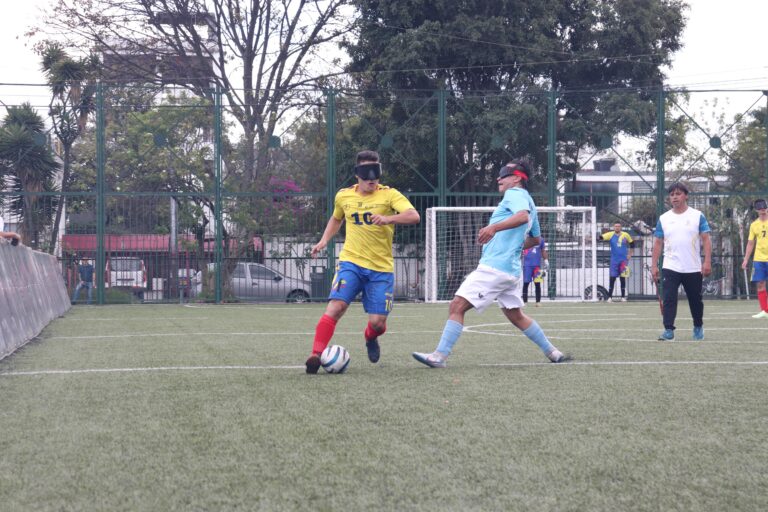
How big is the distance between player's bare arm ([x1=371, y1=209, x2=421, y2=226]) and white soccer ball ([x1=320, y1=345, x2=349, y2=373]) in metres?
1.01

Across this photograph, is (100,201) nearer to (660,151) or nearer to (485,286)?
(660,151)

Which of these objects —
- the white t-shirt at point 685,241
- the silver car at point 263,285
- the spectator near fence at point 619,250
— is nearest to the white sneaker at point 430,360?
the white t-shirt at point 685,241

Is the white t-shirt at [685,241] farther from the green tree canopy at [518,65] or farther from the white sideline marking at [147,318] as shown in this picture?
the green tree canopy at [518,65]

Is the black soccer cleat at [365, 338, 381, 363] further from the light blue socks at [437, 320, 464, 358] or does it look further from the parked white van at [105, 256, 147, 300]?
the parked white van at [105, 256, 147, 300]

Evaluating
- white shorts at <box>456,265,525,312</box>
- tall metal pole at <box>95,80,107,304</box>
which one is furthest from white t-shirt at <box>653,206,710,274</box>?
tall metal pole at <box>95,80,107,304</box>

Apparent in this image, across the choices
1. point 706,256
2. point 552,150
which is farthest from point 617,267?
point 706,256

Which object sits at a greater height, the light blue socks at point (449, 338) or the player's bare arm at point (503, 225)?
the player's bare arm at point (503, 225)

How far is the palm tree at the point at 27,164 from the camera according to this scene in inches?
993

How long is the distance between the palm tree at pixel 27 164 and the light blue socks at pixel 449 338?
19.0 metres

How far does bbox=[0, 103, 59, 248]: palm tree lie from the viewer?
82.7ft

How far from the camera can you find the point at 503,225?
26.9 ft

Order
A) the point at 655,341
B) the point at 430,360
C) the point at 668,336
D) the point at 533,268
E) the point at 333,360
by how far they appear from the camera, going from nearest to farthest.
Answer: the point at 333,360
the point at 430,360
the point at 655,341
the point at 668,336
the point at 533,268

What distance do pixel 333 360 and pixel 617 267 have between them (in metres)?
18.8

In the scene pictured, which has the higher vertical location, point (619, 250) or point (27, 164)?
point (27, 164)
